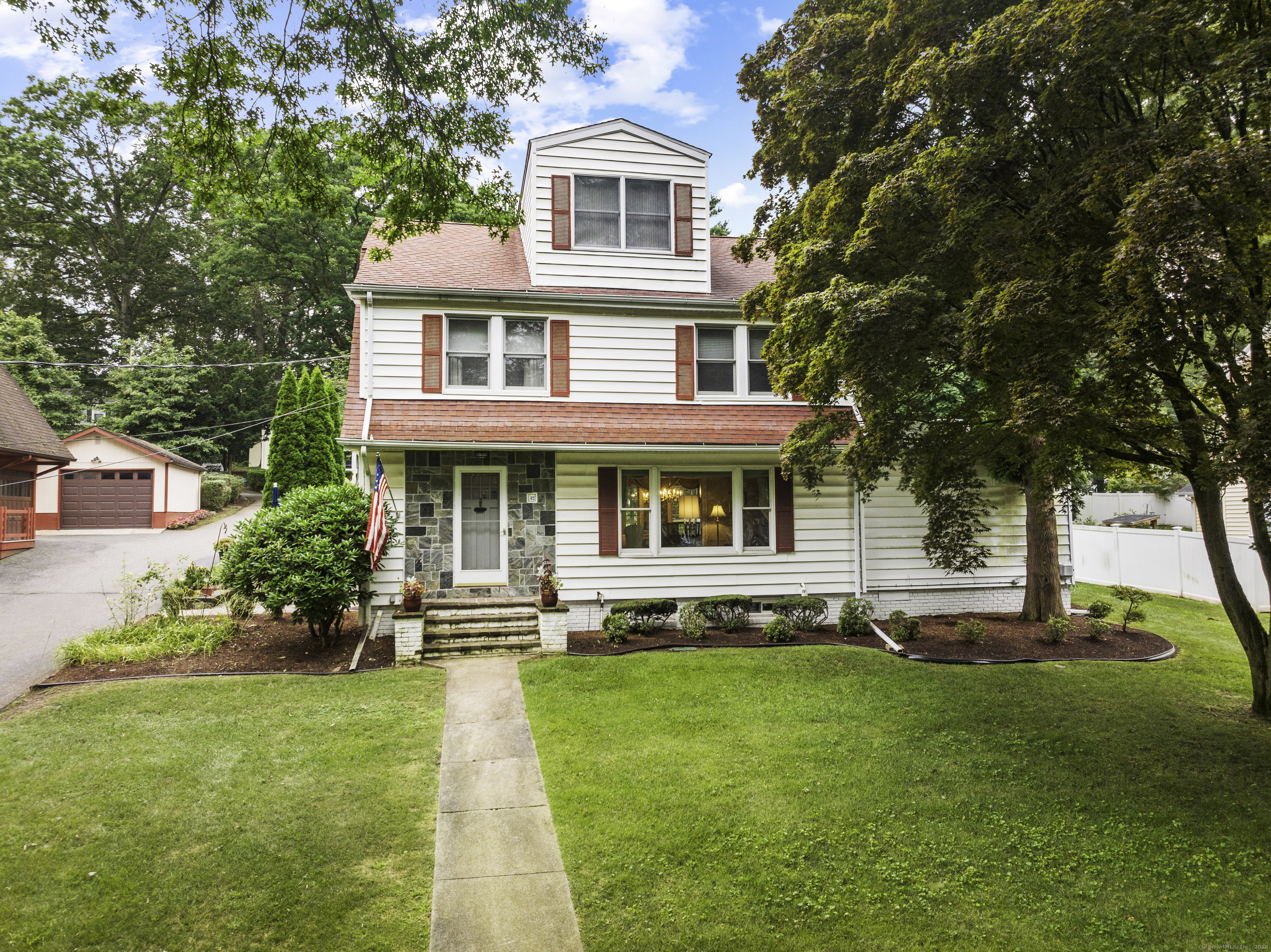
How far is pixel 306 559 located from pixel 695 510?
6.06 metres

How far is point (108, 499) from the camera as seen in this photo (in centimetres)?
2212

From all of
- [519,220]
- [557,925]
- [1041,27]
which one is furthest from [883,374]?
[557,925]

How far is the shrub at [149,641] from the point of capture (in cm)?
835

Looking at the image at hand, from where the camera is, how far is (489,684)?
7.83 metres

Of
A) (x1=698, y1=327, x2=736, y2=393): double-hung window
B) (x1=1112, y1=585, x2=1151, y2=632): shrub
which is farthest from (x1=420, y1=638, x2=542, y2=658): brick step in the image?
(x1=1112, y1=585, x2=1151, y2=632): shrub

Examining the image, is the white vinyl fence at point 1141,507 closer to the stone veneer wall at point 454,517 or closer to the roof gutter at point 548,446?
the roof gutter at point 548,446

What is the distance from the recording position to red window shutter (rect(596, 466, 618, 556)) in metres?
10.6

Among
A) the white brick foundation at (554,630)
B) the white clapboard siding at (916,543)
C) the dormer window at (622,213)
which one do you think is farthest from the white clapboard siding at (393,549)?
the white clapboard siding at (916,543)

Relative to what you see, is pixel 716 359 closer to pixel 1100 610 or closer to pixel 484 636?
pixel 484 636

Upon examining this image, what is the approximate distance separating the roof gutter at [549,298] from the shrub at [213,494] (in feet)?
68.5

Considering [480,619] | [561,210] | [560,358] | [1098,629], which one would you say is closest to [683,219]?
[561,210]

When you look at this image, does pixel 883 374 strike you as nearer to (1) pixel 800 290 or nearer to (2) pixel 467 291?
(1) pixel 800 290

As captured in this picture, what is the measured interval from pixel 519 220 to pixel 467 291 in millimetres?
3285

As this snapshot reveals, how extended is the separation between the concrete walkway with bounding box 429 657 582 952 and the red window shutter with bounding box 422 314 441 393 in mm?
5462
